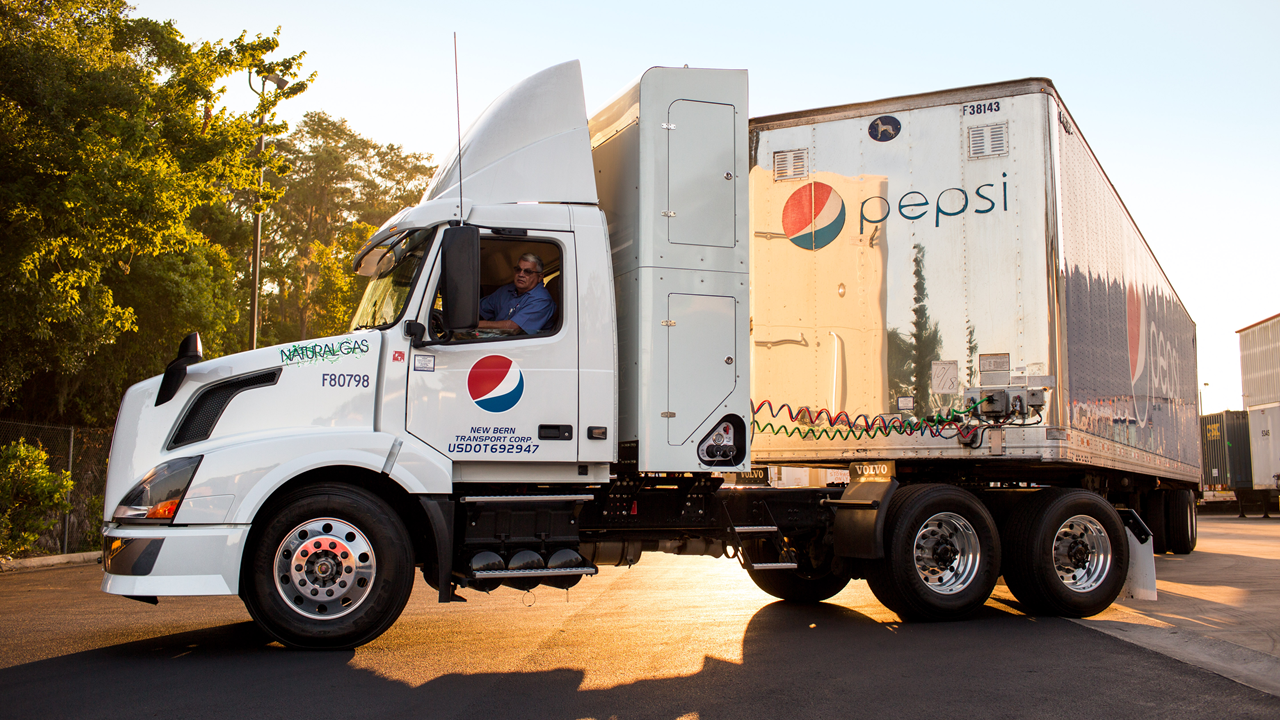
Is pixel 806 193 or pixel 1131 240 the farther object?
pixel 1131 240

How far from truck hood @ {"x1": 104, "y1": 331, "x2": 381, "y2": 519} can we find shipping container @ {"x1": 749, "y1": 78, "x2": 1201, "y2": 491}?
320 cm

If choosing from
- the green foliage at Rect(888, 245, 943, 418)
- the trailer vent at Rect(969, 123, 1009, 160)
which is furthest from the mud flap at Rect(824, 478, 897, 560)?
the trailer vent at Rect(969, 123, 1009, 160)

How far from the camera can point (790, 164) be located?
8383mm

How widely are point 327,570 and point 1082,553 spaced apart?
605 centimetres

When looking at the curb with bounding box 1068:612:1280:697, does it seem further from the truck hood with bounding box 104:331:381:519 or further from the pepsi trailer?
the truck hood with bounding box 104:331:381:519

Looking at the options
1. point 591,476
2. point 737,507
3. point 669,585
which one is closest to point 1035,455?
point 737,507

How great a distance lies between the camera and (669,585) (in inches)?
432

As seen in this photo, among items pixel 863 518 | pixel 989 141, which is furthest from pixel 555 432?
pixel 989 141

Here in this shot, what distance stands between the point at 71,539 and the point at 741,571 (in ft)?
39.9

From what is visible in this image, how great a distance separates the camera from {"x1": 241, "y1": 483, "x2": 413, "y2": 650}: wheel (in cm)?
610

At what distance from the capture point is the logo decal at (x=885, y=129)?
27.5 ft

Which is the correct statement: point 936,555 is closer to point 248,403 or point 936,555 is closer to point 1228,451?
point 248,403

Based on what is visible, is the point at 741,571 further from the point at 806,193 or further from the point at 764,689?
the point at 764,689

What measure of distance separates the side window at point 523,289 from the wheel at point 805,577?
296 centimetres
